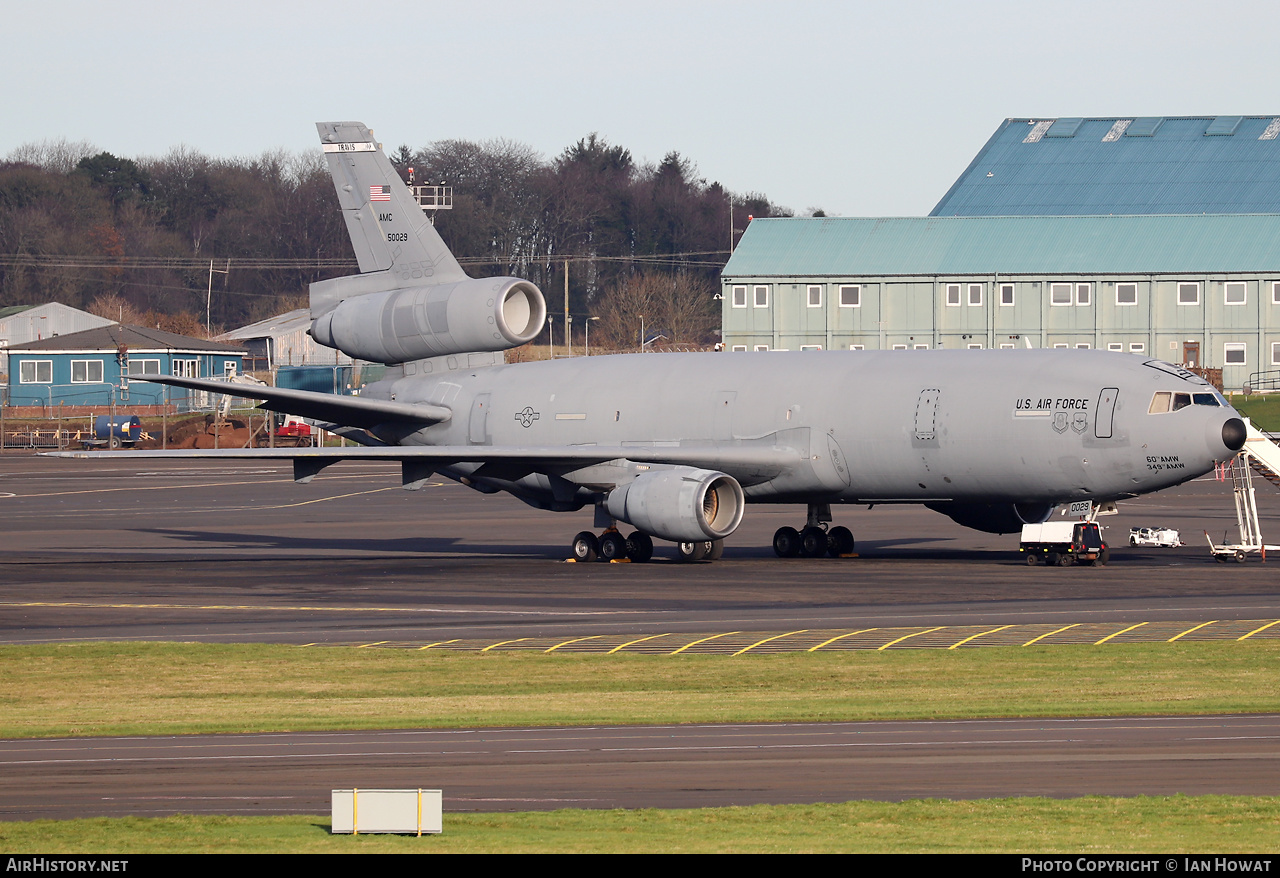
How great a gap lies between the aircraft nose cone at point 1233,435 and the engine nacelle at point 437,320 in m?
18.1

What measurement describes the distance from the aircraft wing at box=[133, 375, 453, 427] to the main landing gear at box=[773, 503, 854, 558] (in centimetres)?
1052

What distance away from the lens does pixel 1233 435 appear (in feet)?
122

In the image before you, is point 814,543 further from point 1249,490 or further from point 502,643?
point 502,643

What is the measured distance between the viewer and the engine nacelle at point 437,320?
46375 millimetres

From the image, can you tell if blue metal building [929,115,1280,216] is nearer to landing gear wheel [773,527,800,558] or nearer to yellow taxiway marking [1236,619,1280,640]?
landing gear wheel [773,527,800,558]

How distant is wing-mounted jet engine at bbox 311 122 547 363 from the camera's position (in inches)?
1842

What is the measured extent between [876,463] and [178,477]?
59.5m

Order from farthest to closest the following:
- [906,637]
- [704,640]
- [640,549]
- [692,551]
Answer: [640,549] < [692,551] < [704,640] < [906,637]

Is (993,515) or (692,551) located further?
(993,515)

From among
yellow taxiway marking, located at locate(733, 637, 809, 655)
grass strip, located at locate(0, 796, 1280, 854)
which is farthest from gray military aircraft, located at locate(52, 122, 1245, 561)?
grass strip, located at locate(0, 796, 1280, 854)

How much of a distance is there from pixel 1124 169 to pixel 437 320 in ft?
292

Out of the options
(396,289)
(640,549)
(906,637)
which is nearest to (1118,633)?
(906,637)

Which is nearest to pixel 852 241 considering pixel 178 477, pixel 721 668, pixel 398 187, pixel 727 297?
pixel 727 297

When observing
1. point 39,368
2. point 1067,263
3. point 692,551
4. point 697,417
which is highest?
point 1067,263
